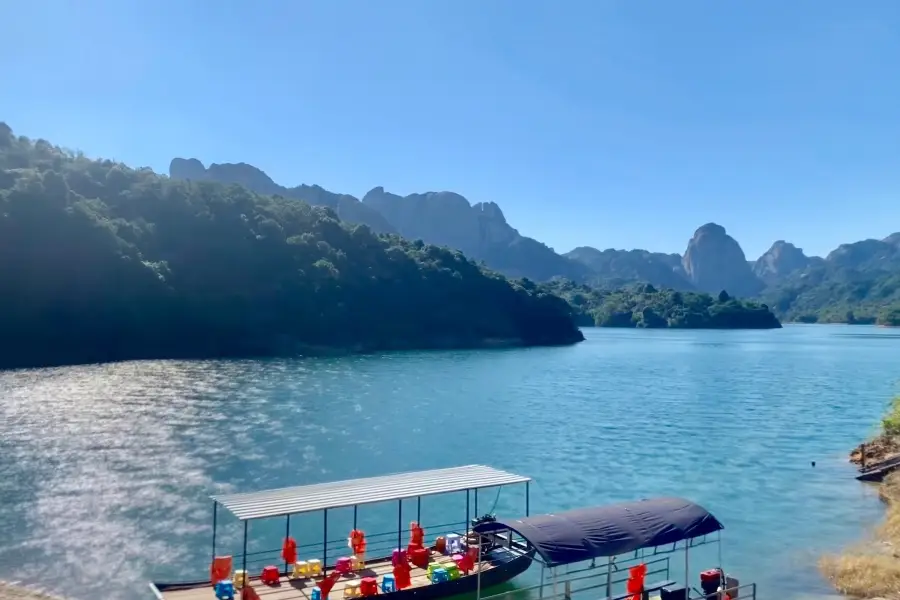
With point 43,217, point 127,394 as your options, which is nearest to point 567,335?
point 43,217

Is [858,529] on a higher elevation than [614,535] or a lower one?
lower

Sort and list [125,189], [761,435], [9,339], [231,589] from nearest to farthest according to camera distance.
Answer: [231,589], [761,435], [9,339], [125,189]

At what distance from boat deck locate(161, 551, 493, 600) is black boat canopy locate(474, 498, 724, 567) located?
4.72 metres

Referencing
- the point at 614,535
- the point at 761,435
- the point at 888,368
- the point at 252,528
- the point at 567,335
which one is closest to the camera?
the point at 614,535

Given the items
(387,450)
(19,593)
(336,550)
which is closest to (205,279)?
(387,450)

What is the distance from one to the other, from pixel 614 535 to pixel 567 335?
515ft

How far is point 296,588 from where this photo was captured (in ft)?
66.5

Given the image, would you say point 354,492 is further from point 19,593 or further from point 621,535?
point 19,593

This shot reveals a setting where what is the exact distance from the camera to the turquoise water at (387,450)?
94.1 ft

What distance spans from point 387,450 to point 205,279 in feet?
290

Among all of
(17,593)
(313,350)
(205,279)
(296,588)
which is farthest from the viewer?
(205,279)

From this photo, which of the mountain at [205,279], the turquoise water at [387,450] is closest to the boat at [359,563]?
the turquoise water at [387,450]

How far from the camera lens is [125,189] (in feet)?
441

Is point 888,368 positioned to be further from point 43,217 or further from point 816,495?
point 43,217
